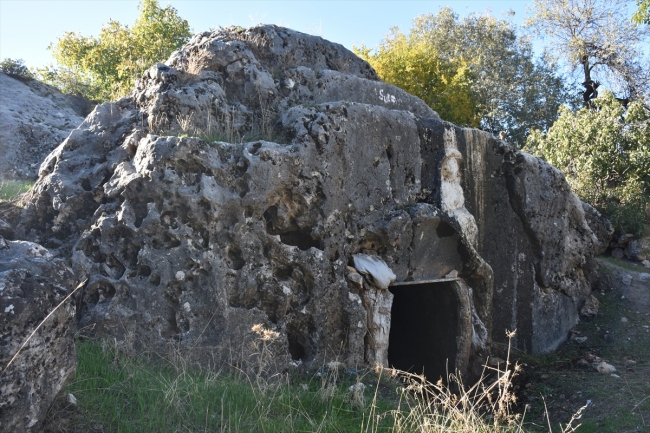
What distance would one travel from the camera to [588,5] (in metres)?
21.1

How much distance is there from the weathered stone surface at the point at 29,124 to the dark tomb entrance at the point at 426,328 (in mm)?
6035

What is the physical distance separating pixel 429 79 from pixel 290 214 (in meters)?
17.5

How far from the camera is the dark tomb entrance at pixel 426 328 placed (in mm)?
7996

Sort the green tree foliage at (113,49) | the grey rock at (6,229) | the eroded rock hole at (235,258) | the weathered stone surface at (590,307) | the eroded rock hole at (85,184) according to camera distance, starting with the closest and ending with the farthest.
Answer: the grey rock at (6,229)
the eroded rock hole at (235,258)
the eroded rock hole at (85,184)
the weathered stone surface at (590,307)
the green tree foliage at (113,49)

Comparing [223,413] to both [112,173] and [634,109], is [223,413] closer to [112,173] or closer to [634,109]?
[112,173]

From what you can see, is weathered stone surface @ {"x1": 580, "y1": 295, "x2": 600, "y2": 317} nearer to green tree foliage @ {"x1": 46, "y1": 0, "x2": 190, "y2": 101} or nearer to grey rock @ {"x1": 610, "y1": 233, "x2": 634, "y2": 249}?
grey rock @ {"x1": 610, "y1": 233, "x2": 634, "y2": 249}

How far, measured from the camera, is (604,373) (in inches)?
324

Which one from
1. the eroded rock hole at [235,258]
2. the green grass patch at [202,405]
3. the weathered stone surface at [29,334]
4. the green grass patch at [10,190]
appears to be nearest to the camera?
the weathered stone surface at [29,334]

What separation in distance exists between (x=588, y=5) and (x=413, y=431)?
67.5 feet

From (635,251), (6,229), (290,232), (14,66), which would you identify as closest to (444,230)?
(290,232)

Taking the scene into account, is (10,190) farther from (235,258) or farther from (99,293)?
(235,258)

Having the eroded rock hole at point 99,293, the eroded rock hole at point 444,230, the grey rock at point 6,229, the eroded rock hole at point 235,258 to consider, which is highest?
the eroded rock hole at point 444,230

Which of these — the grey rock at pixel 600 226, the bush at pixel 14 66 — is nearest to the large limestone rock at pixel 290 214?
the grey rock at pixel 600 226

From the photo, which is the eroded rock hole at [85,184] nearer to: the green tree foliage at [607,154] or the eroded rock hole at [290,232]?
the eroded rock hole at [290,232]
